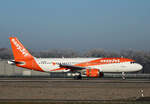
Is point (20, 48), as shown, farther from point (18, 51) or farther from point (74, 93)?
point (74, 93)

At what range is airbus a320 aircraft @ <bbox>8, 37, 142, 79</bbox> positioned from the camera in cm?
5456

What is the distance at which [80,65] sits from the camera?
5581 centimetres

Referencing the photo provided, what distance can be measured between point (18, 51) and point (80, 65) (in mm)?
12909

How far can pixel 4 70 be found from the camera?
8225 centimetres

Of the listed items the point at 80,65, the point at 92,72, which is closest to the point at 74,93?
the point at 92,72

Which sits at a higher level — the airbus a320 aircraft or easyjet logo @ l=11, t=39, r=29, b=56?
easyjet logo @ l=11, t=39, r=29, b=56

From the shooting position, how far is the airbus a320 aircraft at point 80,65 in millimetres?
54562

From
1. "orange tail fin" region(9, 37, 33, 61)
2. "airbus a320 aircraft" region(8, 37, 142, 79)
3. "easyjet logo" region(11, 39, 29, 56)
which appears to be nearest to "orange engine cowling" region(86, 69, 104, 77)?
"airbus a320 aircraft" region(8, 37, 142, 79)

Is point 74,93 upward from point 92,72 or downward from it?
downward

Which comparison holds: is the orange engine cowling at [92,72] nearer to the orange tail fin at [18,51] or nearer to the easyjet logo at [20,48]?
the orange tail fin at [18,51]

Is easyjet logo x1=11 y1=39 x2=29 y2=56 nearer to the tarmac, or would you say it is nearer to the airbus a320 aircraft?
the airbus a320 aircraft

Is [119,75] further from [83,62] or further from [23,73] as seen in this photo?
[23,73]

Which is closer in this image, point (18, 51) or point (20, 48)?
point (18, 51)

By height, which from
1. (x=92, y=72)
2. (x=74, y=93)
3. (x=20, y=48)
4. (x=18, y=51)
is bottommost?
(x=74, y=93)
